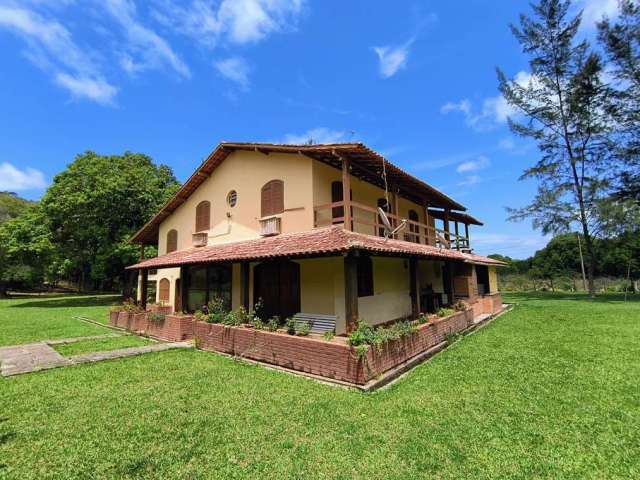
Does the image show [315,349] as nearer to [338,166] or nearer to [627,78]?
[338,166]

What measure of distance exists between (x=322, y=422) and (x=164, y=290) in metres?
16.5

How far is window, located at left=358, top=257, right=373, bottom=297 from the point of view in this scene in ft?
37.7

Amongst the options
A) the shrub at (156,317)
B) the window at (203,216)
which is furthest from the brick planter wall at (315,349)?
the window at (203,216)

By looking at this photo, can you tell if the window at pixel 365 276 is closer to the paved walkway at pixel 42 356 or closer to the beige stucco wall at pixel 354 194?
the beige stucco wall at pixel 354 194

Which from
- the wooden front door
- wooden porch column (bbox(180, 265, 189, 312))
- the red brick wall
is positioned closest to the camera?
the red brick wall

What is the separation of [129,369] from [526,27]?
116ft

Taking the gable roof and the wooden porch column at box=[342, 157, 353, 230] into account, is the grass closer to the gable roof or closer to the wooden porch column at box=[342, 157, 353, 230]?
the gable roof

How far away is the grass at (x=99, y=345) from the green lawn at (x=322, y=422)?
2.19m

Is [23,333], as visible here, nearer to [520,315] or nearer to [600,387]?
[600,387]

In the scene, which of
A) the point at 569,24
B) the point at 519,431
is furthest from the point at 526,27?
the point at 519,431

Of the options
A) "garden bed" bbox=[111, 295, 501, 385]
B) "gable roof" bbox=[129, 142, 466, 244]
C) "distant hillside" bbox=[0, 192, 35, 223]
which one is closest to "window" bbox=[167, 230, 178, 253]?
"gable roof" bbox=[129, 142, 466, 244]

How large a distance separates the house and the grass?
2162 mm

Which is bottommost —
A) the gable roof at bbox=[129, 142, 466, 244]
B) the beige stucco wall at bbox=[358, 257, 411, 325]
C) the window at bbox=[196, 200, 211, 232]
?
the beige stucco wall at bbox=[358, 257, 411, 325]

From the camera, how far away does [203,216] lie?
15844 mm
